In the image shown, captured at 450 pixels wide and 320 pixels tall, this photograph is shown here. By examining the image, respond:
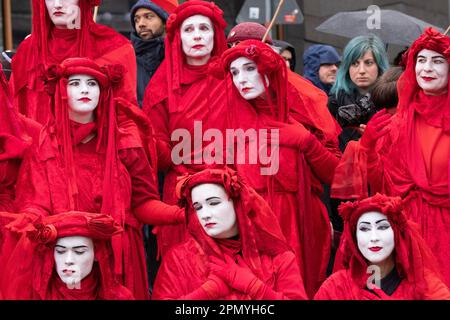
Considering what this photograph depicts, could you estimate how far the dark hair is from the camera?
9.55 meters

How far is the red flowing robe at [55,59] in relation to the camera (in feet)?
30.7

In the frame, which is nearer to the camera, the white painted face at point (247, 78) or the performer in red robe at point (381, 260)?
the performer in red robe at point (381, 260)

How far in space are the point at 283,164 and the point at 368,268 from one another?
124 cm

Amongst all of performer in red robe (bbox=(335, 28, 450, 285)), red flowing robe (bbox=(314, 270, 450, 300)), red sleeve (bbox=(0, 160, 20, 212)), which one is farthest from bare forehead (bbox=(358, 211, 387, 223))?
red sleeve (bbox=(0, 160, 20, 212))

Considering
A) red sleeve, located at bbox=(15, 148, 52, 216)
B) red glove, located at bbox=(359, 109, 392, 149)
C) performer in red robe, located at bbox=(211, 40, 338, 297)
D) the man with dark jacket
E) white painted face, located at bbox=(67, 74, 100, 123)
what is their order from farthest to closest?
the man with dark jacket < performer in red robe, located at bbox=(211, 40, 338, 297) < red glove, located at bbox=(359, 109, 392, 149) < white painted face, located at bbox=(67, 74, 100, 123) < red sleeve, located at bbox=(15, 148, 52, 216)

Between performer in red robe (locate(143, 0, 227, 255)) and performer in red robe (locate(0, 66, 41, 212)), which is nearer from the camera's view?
performer in red robe (locate(0, 66, 41, 212))

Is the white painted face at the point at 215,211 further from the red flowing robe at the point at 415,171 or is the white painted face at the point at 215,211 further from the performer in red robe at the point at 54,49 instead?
the performer in red robe at the point at 54,49

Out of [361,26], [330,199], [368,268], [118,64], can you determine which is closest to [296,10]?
[361,26]

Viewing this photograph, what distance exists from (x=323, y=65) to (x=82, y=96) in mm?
2834

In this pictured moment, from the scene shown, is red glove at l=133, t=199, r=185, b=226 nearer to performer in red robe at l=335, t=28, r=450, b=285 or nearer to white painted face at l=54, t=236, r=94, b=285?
white painted face at l=54, t=236, r=94, b=285

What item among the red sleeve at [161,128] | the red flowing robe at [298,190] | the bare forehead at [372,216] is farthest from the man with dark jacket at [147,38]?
the bare forehead at [372,216]

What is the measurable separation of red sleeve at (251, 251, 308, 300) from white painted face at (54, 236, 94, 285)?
76 centimetres

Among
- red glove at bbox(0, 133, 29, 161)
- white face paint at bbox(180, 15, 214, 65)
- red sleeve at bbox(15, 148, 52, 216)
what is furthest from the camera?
white face paint at bbox(180, 15, 214, 65)

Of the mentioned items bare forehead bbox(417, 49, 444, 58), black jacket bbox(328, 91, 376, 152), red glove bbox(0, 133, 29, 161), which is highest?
bare forehead bbox(417, 49, 444, 58)
